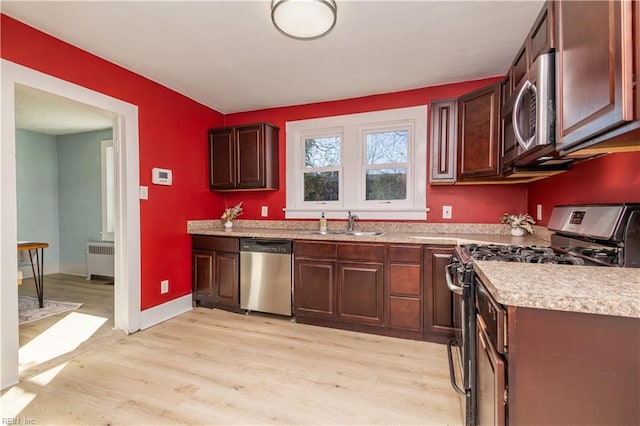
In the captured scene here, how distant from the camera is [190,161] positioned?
3.52 meters

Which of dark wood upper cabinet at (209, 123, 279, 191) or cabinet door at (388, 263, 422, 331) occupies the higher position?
dark wood upper cabinet at (209, 123, 279, 191)

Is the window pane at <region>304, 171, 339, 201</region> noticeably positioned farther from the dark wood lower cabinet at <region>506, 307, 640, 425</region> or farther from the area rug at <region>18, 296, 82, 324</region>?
the area rug at <region>18, 296, 82, 324</region>

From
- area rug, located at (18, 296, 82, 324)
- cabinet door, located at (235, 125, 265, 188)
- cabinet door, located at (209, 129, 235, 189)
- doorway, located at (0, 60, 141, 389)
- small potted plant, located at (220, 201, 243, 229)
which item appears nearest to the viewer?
doorway, located at (0, 60, 141, 389)

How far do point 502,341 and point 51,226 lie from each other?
6.46 m

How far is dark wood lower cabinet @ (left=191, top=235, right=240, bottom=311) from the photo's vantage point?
3248 mm

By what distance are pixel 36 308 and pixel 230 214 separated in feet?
7.46

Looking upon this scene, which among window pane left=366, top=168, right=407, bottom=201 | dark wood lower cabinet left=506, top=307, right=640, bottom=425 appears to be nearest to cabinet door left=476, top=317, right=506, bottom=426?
dark wood lower cabinet left=506, top=307, right=640, bottom=425

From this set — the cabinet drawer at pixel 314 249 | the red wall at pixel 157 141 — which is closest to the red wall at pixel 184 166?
the red wall at pixel 157 141

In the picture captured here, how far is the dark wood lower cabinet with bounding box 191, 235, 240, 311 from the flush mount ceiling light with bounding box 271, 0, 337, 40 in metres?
2.10

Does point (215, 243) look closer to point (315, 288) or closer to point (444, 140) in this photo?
point (315, 288)

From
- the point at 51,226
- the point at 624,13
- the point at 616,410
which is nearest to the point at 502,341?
the point at 616,410

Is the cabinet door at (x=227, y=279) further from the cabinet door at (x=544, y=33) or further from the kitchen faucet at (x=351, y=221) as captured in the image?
the cabinet door at (x=544, y=33)

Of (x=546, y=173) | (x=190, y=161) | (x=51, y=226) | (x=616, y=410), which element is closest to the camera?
(x=616, y=410)

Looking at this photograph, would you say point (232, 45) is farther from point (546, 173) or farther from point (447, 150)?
point (546, 173)
